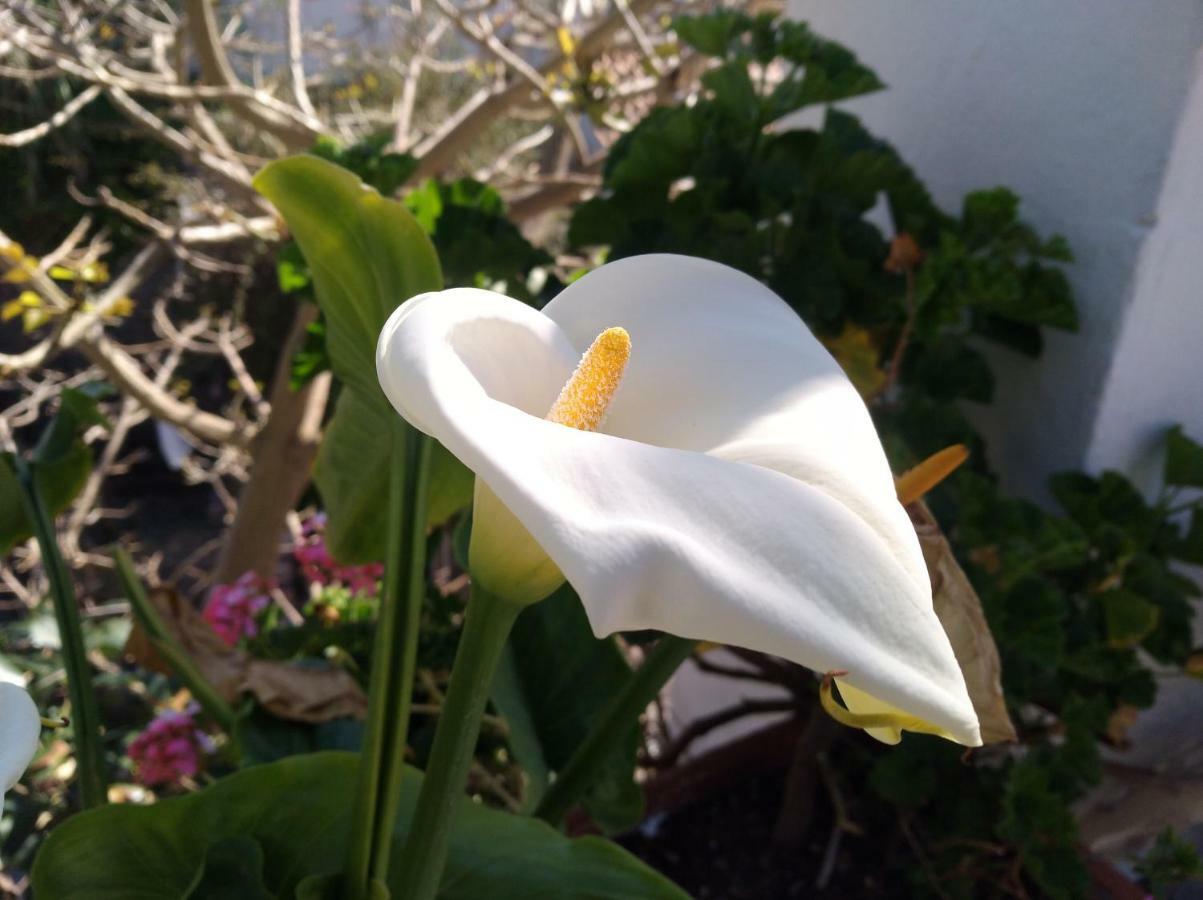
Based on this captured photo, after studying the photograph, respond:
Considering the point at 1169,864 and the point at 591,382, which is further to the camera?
the point at 1169,864

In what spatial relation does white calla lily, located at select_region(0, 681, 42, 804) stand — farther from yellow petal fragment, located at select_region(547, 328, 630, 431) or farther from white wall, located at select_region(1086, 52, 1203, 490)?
white wall, located at select_region(1086, 52, 1203, 490)

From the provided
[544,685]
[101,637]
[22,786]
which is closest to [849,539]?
[544,685]

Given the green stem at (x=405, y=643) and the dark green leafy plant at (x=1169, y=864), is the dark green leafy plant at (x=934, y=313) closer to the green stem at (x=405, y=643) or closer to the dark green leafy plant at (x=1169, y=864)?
the dark green leafy plant at (x=1169, y=864)

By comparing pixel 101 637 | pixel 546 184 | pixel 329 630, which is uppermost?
pixel 546 184

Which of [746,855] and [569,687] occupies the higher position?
[569,687]

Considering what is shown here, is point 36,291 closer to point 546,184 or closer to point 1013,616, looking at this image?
point 546,184

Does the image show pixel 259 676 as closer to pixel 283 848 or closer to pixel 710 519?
pixel 283 848

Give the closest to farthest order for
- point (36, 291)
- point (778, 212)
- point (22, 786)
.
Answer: point (778, 212) < point (22, 786) < point (36, 291)

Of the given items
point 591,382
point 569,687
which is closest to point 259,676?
point 569,687
